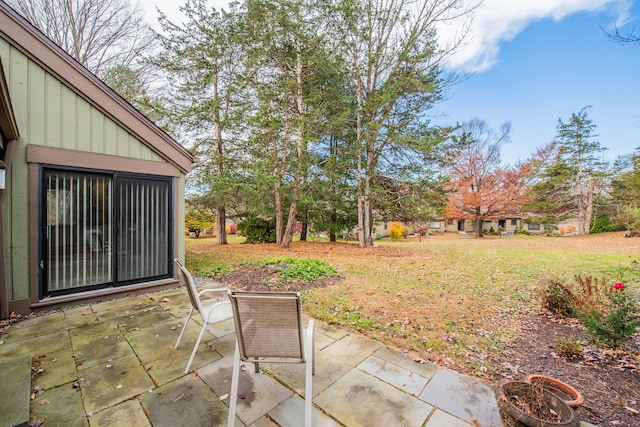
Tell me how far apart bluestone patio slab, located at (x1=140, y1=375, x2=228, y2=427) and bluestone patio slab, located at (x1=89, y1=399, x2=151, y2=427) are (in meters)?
0.05

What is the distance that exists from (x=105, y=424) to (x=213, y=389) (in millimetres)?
722

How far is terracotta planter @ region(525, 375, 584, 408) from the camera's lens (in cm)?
187

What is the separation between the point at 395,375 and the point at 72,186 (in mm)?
5562

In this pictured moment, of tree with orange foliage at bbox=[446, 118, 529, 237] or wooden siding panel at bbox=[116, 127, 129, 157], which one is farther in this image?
tree with orange foliage at bbox=[446, 118, 529, 237]

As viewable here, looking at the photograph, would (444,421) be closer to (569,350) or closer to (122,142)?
(569,350)

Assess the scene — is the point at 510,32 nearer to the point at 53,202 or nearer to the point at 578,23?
the point at 578,23

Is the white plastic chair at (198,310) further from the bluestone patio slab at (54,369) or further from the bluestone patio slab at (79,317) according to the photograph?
the bluestone patio slab at (79,317)

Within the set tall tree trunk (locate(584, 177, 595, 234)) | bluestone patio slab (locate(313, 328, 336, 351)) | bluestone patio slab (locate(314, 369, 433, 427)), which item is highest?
tall tree trunk (locate(584, 177, 595, 234))

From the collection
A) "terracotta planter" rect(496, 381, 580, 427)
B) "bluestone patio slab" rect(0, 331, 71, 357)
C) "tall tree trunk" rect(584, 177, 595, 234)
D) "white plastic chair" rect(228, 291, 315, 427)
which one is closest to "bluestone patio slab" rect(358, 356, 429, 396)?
"terracotta planter" rect(496, 381, 580, 427)

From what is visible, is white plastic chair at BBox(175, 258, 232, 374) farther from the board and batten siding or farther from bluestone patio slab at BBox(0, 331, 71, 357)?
the board and batten siding

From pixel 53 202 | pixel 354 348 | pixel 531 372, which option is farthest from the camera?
pixel 53 202

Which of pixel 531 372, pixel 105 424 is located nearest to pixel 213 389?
pixel 105 424

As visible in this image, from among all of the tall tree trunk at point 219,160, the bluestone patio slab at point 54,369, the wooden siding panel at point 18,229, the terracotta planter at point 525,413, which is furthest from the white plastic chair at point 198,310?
the tall tree trunk at point 219,160

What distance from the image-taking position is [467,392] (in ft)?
7.15
